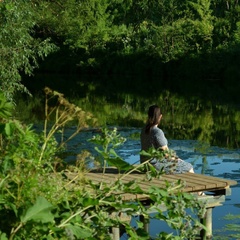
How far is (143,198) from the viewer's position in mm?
7883

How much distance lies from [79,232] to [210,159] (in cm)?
1348

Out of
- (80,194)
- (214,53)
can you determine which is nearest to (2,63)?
(80,194)

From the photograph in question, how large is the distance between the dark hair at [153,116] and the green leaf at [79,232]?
578 centimetres

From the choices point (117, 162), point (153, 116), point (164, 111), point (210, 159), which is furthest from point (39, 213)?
point (164, 111)

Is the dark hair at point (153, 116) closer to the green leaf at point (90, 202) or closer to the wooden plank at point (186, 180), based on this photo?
the wooden plank at point (186, 180)

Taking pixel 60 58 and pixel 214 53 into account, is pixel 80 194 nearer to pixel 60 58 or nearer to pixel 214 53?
pixel 214 53

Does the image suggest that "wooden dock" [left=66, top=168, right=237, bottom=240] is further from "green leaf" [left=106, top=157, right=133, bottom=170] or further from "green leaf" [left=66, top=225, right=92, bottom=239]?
"green leaf" [left=66, top=225, right=92, bottom=239]

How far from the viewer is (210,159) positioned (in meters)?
17.5

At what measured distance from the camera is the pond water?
441 inches

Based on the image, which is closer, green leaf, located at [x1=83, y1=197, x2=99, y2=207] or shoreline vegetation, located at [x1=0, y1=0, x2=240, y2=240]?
shoreline vegetation, located at [x1=0, y1=0, x2=240, y2=240]

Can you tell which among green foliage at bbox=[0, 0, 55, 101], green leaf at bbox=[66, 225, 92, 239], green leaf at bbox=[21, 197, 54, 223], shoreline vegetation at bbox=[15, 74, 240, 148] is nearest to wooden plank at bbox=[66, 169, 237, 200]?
green leaf at bbox=[66, 225, 92, 239]

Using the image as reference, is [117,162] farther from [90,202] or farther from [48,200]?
[48,200]

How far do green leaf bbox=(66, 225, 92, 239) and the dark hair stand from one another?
19.0 ft

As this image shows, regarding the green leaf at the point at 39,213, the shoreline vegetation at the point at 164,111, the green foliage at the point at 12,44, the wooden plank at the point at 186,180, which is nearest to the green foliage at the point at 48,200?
the green leaf at the point at 39,213
